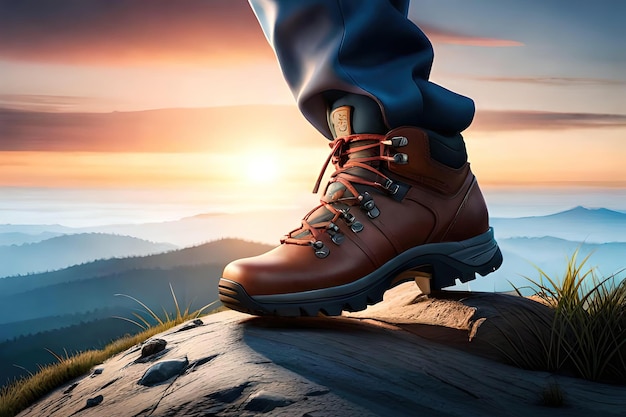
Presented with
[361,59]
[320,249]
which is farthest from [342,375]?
[361,59]

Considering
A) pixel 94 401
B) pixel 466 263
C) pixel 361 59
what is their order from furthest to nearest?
pixel 466 263
pixel 361 59
pixel 94 401

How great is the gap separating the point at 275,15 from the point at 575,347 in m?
1.46

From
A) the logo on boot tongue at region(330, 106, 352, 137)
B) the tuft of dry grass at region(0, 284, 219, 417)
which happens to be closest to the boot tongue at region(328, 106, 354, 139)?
the logo on boot tongue at region(330, 106, 352, 137)

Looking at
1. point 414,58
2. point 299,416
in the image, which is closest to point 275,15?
point 414,58

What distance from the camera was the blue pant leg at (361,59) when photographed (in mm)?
2217

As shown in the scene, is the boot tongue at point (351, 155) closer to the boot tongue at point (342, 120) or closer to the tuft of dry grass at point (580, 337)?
the boot tongue at point (342, 120)

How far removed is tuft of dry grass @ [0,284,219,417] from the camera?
8.02ft

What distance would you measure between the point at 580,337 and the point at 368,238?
75cm

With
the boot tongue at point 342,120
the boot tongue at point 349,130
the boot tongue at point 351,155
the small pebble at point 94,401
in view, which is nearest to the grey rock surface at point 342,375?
the small pebble at point 94,401

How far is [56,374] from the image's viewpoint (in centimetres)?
250

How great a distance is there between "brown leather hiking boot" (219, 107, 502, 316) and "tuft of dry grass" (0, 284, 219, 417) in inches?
30.6

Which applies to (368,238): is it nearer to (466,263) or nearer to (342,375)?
(466,263)

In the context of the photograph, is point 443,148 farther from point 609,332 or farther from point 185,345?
point 185,345

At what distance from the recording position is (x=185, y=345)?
2.05 meters
